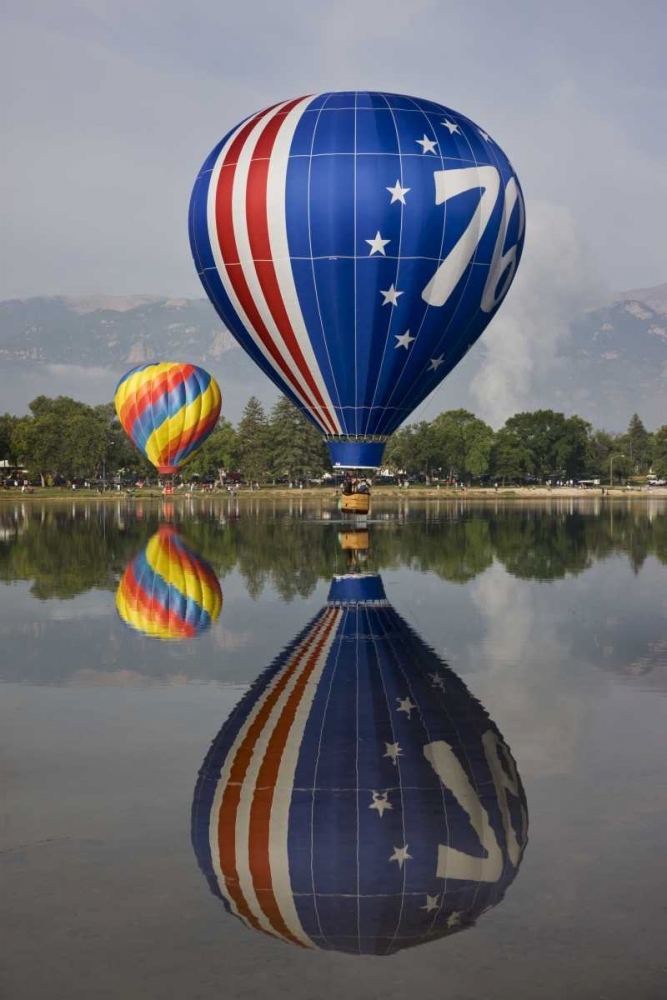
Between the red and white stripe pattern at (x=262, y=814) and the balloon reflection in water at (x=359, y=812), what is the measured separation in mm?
17

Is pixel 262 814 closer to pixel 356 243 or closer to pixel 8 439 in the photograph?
pixel 356 243

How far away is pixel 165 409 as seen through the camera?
323 ft

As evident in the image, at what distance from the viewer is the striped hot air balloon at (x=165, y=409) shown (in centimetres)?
9850

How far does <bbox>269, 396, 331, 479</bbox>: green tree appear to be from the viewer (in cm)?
16738

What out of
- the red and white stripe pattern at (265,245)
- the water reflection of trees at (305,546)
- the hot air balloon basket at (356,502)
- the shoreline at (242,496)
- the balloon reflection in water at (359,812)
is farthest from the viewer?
the shoreline at (242,496)

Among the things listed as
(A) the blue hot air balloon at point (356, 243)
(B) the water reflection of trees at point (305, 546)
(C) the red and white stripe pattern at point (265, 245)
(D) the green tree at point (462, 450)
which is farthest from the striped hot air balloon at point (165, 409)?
(D) the green tree at point (462, 450)

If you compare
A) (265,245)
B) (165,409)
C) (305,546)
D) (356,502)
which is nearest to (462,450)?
(165,409)

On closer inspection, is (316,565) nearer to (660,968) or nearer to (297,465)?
(660,968)

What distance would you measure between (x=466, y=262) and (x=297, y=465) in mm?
125751

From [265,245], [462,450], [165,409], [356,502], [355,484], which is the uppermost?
[265,245]

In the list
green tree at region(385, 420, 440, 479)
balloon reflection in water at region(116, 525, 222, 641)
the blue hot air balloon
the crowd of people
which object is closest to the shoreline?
green tree at region(385, 420, 440, 479)

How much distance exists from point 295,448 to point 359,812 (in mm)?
156771

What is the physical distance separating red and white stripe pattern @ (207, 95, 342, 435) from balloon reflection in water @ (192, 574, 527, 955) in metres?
25.8

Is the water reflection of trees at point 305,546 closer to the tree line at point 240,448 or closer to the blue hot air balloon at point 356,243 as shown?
the blue hot air balloon at point 356,243
